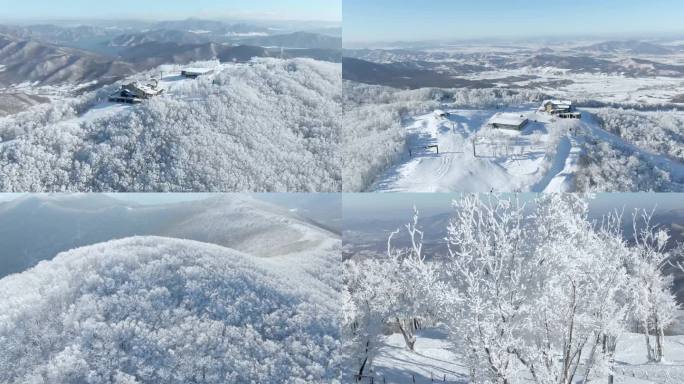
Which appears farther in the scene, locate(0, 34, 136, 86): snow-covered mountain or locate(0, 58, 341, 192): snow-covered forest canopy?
locate(0, 34, 136, 86): snow-covered mountain

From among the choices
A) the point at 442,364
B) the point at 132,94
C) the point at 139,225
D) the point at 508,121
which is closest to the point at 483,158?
the point at 508,121

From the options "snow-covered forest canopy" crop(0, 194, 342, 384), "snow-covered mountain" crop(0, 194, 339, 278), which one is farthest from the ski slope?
"snow-covered forest canopy" crop(0, 194, 342, 384)

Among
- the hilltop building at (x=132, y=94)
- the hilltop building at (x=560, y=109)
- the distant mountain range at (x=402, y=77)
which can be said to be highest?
the distant mountain range at (x=402, y=77)

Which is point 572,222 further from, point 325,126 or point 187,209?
point 187,209

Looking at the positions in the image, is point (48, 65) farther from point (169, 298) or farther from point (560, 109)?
point (560, 109)

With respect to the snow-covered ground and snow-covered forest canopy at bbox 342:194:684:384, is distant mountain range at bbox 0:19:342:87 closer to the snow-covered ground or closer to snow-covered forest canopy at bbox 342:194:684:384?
snow-covered forest canopy at bbox 342:194:684:384

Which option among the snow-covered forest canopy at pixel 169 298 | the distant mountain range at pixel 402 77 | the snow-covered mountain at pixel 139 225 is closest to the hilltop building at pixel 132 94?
the snow-covered mountain at pixel 139 225

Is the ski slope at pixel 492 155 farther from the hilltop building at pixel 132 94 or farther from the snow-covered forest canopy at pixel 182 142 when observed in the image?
the hilltop building at pixel 132 94
